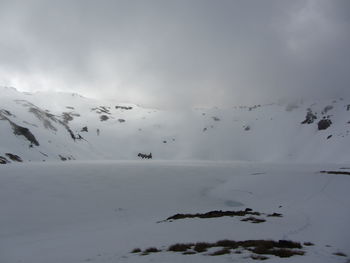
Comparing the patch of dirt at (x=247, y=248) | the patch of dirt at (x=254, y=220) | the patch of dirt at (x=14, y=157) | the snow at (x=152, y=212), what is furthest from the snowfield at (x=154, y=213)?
the patch of dirt at (x=14, y=157)

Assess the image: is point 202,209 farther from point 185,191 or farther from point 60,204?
point 60,204

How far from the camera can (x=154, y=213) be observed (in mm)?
37688

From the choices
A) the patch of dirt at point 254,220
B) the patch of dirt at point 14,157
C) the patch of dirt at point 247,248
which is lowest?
the patch of dirt at point 247,248

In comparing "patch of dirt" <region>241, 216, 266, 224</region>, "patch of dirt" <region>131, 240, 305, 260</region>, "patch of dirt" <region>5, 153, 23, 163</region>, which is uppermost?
"patch of dirt" <region>5, 153, 23, 163</region>

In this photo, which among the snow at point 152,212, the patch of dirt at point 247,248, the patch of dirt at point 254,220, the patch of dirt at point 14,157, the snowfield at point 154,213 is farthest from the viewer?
the patch of dirt at point 14,157

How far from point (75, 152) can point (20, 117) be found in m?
28.2

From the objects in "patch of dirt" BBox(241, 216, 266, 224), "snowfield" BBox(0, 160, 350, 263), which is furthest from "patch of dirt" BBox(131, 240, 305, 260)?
"patch of dirt" BBox(241, 216, 266, 224)

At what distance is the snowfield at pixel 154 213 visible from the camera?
20.7 meters

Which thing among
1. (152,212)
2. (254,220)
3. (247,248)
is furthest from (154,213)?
(247,248)

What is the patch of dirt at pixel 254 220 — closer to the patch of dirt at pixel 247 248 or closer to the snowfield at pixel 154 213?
the snowfield at pixel 154 213

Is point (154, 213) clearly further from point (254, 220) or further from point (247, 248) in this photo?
point (247, 248)

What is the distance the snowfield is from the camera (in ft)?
67.9

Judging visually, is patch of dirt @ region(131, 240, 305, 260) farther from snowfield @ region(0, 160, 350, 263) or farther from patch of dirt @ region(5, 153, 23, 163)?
patch of dirt @ region(5, 153, 23, 163)

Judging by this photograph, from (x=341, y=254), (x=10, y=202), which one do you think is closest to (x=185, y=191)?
(x=10, y=202)
